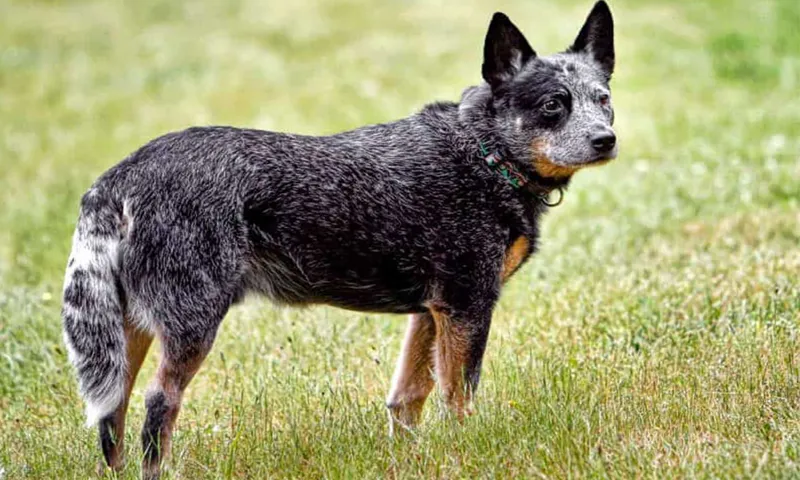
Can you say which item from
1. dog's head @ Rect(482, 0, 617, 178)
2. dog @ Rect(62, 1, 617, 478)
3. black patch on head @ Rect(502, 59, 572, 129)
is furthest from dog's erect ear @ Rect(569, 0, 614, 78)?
black patch on head @ Rect(502, 59, 572, 129)

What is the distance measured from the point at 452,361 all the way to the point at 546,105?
1473 mm

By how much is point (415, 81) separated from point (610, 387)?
11.6 meters

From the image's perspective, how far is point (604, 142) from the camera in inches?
229

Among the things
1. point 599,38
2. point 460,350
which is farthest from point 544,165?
point 460,350

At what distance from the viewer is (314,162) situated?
5.56 meters

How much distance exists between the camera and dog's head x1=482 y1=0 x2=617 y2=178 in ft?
19.3

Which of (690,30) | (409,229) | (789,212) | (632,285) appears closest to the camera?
(409,229)

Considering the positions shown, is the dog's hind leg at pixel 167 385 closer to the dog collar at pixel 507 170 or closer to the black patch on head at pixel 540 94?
the dog collar at pixel 507 170


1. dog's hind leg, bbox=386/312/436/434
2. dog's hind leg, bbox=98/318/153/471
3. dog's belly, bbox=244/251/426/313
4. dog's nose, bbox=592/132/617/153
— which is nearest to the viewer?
dog's hind leg, bbox=98/318/153/471

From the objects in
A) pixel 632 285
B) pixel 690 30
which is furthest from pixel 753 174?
pixel 690 30

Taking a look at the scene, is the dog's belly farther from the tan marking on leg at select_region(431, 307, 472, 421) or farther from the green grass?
the green grass

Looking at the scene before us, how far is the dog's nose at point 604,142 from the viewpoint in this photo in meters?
5.81

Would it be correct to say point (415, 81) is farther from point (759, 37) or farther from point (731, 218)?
point (731, 218)

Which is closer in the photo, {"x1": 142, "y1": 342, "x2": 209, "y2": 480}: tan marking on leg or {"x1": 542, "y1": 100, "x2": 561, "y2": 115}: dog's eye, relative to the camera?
{"x1": 142, "y1": 342, "x2": 209, "y2": 480}: tan marking on leg
